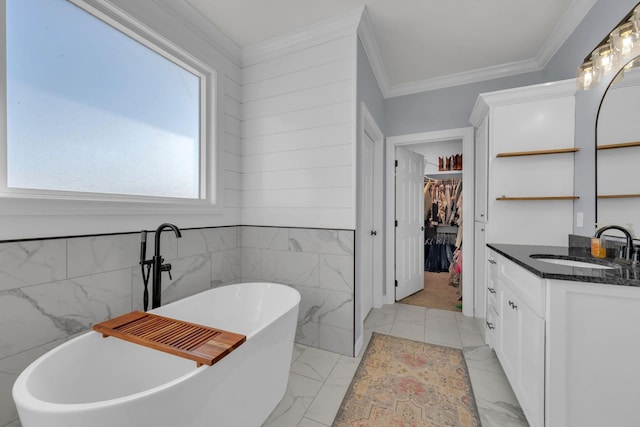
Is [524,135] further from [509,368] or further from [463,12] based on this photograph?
[509,368]

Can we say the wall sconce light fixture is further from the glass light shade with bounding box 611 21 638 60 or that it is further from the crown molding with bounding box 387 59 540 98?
the crown molding with bounding box 387 59 540 98

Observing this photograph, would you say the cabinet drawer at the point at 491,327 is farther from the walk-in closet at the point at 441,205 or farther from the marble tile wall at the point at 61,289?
the marble tile wall at the point at 61,289

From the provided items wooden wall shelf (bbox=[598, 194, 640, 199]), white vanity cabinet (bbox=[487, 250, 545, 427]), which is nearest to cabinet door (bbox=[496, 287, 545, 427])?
white vanity cabinet (bbox=[487, 250, 545, 427])

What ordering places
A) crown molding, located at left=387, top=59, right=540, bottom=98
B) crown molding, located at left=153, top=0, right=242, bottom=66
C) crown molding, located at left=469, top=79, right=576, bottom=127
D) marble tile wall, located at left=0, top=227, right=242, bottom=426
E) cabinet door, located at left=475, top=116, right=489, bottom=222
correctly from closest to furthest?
marble tile wall, located at left=0, top=227, right=242, bottom=426
crown molding, located at left=153, top=0, right=242, bottom=66
crown molding, located at left=469, top=79, right=576, bottom=127
cabinet door, located at left=475, top=116, right=489, bottom=222
crown molding, located at left=387, top=59, right=540, bottom=98

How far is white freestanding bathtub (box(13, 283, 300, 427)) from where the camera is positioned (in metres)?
0.75

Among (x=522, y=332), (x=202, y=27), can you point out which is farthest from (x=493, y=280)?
(x=202, y=27)

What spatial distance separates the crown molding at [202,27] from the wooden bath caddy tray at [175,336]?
2.08 meters

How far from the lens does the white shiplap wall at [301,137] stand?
2.08 meters

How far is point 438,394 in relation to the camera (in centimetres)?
165

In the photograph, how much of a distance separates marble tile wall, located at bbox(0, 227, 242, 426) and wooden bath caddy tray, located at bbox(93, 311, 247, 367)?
0.25m

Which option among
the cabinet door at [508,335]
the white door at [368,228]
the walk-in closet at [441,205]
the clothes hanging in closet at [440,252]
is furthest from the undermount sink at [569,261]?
the clothes hanging in closet at [440,252]

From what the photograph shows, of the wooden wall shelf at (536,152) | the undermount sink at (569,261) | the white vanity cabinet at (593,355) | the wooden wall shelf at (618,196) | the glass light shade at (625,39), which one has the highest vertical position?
the glass light shade at (625,39)

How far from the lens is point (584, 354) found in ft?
3.67

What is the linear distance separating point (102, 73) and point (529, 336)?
288cm
